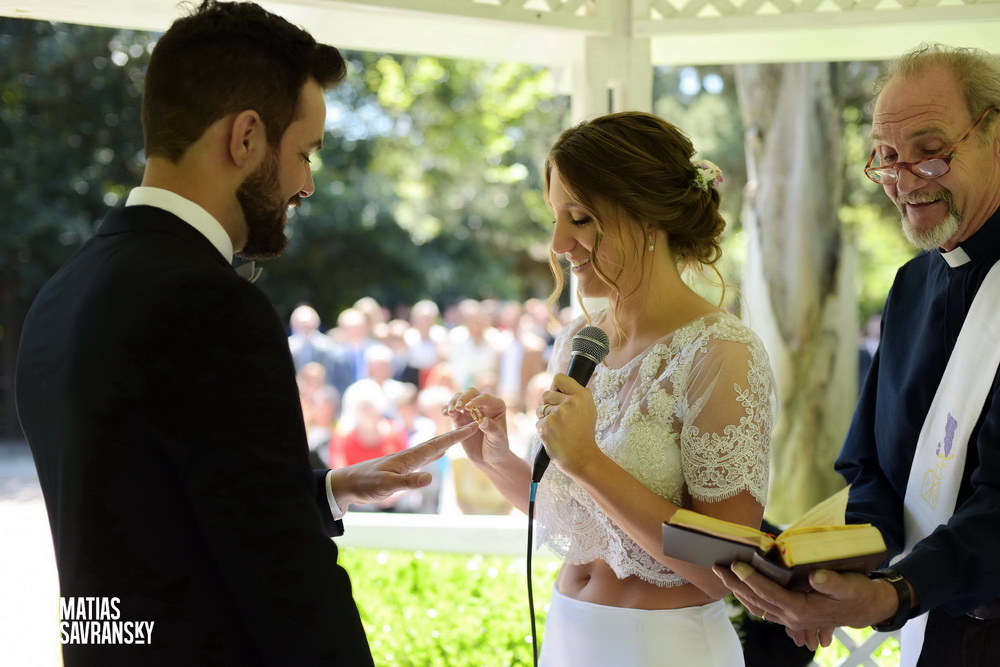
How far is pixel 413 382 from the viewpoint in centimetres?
1109

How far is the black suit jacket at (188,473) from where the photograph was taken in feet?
4.98

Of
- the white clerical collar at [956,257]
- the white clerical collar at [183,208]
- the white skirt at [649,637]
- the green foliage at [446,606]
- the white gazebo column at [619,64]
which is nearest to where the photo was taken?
the white clerical collar at [183,208]

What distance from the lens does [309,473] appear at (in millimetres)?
1587

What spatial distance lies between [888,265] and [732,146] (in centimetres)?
614

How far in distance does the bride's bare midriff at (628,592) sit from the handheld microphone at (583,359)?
1.11 ft

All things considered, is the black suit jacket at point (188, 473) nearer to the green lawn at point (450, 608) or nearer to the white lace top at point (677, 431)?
the white lace top at point (677, 431)

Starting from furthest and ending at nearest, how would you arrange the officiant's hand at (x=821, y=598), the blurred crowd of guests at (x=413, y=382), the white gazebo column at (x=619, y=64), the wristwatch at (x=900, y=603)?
1. the blurred crowd of guests at (x=413, y=382)
2. the white gazebo column at (x=619, y=64)
3. the wristwatch at (x=900, y=603)
4. the officiant's hand at (x=821, y=598)

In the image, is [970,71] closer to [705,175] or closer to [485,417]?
[705,175]

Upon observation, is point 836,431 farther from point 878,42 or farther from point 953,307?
point 953,307

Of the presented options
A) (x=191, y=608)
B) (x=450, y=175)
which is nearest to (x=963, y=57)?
(x=191, y=608)

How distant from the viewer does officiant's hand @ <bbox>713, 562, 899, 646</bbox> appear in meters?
1.95

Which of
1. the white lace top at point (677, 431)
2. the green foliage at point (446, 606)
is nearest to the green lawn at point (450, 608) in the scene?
the green foliage at point (446, 606)

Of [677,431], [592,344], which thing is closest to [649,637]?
[677,431]

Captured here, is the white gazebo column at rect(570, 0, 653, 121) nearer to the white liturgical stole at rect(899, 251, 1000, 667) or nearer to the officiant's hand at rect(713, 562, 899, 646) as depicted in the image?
→ the white liturgical stole at rect(899, 251, 1000, 667)
